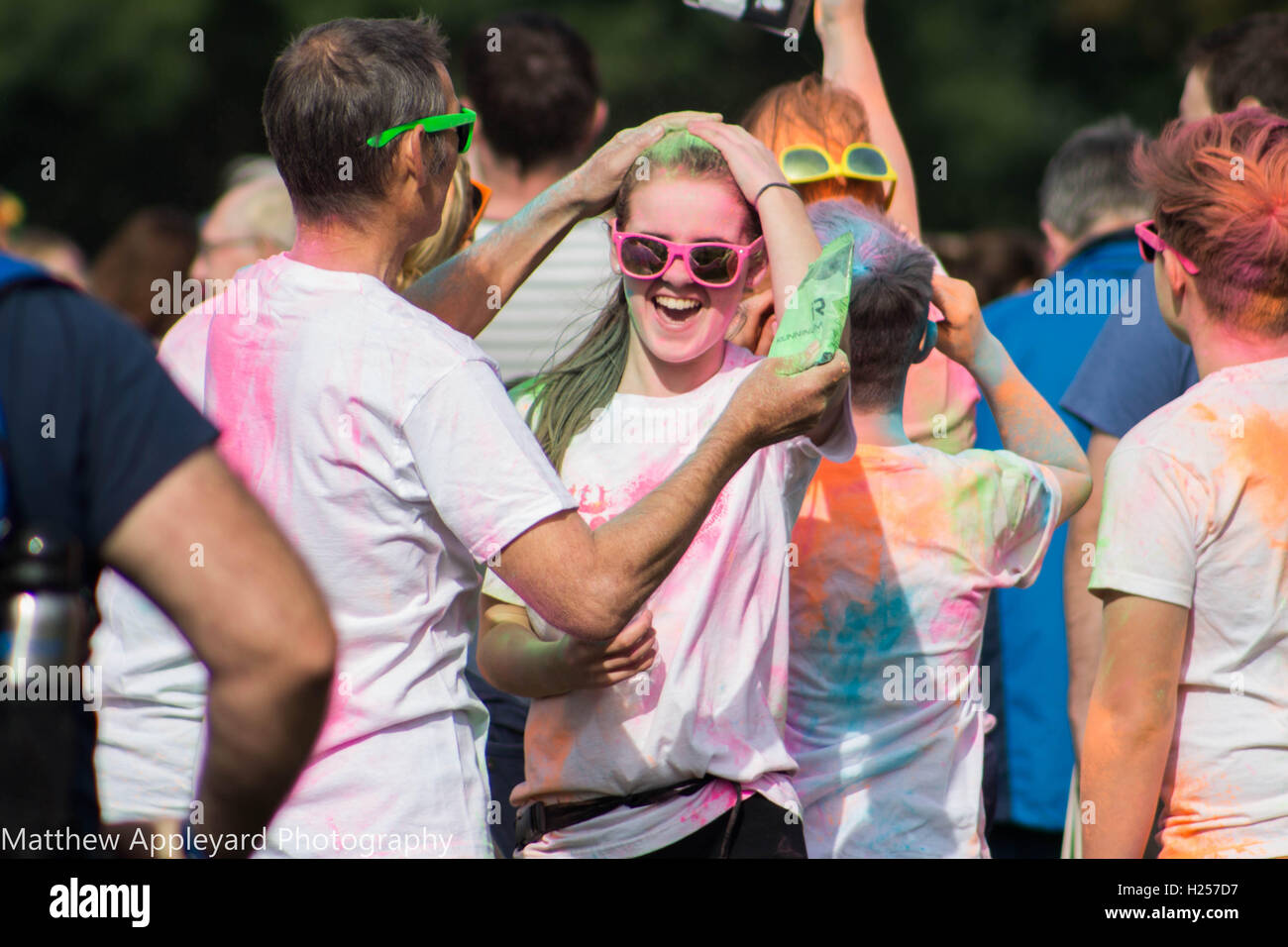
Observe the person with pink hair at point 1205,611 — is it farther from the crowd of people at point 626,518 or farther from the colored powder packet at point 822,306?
the colored powder packet at point 822,306

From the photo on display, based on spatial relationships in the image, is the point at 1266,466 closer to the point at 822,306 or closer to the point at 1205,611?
the point at 1205,611

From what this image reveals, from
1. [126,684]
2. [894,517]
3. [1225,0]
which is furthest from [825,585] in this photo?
[1225,0]

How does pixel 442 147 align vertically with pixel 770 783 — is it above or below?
above

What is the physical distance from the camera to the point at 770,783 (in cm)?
262

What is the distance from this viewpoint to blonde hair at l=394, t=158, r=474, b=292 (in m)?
3.47

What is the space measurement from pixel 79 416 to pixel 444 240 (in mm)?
1989

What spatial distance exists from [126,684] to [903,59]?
20.5m

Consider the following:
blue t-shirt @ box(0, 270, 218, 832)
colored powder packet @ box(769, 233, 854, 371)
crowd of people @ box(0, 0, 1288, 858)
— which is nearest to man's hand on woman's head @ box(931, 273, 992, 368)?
crowd of people @ box(0, 0, 1288, 858)

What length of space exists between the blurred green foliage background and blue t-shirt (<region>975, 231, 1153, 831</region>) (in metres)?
14.0

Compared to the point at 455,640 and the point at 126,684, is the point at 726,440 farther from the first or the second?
the point at 126,684

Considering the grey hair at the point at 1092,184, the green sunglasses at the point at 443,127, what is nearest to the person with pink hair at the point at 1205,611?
the green sunglasses at the point at 443,127

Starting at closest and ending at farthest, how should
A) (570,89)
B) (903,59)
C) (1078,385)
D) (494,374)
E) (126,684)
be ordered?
1. (494,374)
2. (126,684)
3. (1078,385)
4. (570,89)
5. (903,59)

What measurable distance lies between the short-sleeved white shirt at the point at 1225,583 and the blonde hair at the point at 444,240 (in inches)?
64.8

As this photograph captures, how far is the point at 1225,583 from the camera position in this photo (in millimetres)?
2547
